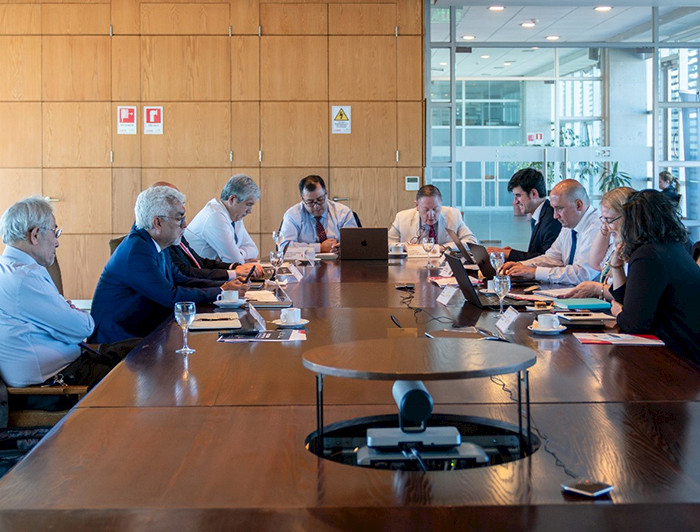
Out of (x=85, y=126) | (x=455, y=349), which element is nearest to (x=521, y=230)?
(x=85, y=126)

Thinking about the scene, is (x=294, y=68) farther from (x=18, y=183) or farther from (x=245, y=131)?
(x=18, y=183)

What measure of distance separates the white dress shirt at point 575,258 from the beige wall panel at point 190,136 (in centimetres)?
412

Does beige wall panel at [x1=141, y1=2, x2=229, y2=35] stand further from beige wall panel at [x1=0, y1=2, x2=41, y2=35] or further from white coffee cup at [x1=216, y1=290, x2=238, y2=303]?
white coffee cup at [x1=216, y1=290, x2=238, y2=303]

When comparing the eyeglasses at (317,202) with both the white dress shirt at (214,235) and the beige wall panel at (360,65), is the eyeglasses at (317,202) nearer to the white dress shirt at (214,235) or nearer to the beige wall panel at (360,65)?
the white dress shirt at (214,235)

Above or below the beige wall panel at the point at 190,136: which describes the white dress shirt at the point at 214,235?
below

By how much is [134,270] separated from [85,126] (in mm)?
5428

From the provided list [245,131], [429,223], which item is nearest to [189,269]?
[429,223]

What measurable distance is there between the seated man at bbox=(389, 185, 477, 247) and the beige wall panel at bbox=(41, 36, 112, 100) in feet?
11.7

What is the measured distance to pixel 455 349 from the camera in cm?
170

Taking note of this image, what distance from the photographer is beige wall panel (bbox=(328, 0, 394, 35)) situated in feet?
29.1

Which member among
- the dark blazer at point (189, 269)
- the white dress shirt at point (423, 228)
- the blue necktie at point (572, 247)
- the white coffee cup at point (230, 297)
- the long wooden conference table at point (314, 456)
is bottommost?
the long wooden conference table at point (314, 456)

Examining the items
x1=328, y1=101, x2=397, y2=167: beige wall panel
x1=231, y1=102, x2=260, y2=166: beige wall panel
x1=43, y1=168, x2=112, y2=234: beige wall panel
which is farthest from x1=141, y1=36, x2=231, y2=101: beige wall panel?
x1=328, y1=101, x2=397, y2=167: beige wall panel

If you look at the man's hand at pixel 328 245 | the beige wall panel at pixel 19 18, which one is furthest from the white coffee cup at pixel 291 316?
the beige wall panel at pixel 19 18

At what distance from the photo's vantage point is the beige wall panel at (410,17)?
8.90 m
